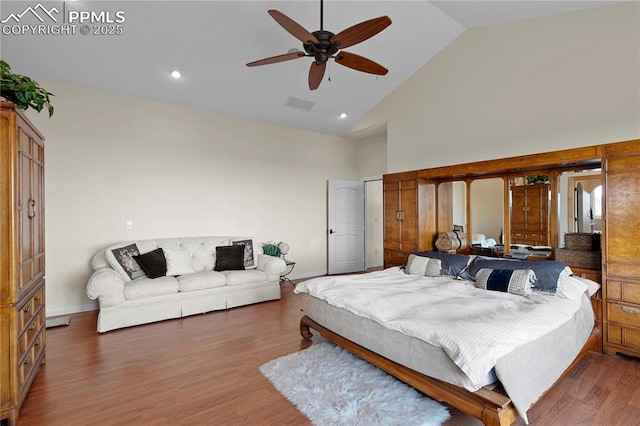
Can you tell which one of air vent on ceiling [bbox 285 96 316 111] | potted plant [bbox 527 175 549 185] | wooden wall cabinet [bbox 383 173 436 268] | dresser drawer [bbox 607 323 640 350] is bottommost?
dresser drawer [bbox 607 323 640 350]

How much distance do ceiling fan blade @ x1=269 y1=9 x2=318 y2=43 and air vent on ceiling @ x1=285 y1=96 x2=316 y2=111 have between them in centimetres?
268

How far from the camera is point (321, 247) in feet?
22.1

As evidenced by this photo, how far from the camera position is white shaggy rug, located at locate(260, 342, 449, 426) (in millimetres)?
2074

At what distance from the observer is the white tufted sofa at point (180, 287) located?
3.67m

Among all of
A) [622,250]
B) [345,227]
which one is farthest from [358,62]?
[345,227]

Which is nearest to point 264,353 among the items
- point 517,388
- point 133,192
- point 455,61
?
point 517,388

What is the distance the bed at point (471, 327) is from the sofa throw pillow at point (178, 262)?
212cm

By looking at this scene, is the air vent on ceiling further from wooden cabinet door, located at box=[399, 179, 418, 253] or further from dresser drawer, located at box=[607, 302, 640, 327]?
dresser drawer, located at box=[607, 302, 640, 327]

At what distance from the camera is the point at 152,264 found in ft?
13.9

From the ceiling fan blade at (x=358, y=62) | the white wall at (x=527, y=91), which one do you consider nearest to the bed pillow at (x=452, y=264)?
the white wall at (x=527, y=91)

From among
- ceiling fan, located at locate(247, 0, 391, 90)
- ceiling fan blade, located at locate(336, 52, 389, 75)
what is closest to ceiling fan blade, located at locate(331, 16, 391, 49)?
ceiling fan, located at locate(247, 0, 391, 90)

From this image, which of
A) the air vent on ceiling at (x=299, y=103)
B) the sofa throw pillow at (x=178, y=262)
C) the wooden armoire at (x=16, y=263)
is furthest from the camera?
the air vent on ceiling at (x=299, y=103)

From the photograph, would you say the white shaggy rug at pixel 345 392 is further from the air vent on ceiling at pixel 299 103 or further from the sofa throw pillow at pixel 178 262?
the air vent on ceiling at pixel 299 103

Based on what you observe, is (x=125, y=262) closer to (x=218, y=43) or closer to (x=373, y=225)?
(x=218, y=43)
